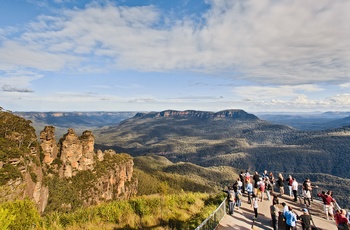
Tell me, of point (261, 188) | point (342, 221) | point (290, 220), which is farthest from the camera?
point (261, 188)

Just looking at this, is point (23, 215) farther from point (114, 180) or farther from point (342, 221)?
point (114, 180)

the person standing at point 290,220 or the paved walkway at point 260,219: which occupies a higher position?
the person standing at point 290,220

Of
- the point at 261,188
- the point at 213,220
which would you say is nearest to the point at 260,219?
the point at 261,188

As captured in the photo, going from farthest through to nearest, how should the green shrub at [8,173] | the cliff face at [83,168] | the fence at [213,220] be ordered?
the cliff face at [83,168]
the green shrub at [8,173]
the fence at [213,220]

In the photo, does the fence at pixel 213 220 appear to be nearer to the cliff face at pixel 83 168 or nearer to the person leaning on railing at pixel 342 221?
the person leaning on railing at pixel 342 221

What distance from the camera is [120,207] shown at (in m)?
20.0

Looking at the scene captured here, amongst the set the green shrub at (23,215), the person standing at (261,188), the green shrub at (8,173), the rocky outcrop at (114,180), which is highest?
the green shrub at (23,215)

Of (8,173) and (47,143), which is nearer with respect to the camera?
(8,173)

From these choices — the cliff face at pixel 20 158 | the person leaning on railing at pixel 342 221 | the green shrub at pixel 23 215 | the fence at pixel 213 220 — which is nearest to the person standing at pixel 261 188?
the fence at pixel 213 220

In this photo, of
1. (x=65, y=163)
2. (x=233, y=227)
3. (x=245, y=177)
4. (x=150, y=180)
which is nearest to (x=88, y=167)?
(x=65, y=163)

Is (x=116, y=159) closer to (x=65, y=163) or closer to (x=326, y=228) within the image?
(x=65, y=163)

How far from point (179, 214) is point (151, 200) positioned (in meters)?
3.51

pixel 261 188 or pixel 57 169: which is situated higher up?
pixel 261 188

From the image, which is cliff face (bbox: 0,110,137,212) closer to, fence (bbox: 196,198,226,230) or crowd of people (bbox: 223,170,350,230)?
fence (bbox: 196,198,226,230)
